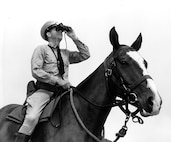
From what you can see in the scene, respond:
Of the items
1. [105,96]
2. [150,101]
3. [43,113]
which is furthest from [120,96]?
[43,113]

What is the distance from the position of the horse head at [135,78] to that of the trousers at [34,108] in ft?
6.30

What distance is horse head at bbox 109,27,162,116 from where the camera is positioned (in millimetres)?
7238

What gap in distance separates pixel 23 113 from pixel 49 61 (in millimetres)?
1397

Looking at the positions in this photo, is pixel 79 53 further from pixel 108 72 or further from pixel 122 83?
pixel 122 83

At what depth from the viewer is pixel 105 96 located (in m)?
8.21

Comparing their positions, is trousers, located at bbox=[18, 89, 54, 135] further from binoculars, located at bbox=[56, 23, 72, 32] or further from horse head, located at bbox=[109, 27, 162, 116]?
horse head, located at bbox=[109, 27, 162, 116]

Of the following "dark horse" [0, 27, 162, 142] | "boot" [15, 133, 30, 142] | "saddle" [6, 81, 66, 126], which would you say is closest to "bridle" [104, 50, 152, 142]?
"dark horse" [0, 27, 162, 142]

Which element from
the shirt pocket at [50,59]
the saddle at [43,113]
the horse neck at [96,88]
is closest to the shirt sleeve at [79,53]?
the shirt pocket at [50,59]

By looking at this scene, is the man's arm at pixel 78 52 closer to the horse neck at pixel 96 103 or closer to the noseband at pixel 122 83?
the horse neck at pixel 96 103

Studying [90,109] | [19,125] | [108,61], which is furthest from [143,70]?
[19,125]

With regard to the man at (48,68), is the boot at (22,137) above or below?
below

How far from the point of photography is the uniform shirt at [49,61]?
8.86m

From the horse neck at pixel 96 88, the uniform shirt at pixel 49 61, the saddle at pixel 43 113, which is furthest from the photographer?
the uniform shirt at pixel 49 61

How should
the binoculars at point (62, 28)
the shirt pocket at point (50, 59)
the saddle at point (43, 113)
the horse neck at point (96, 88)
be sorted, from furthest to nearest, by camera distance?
→ the binoculars at point (62, 28) → the shirt pocket at point (50, 59) → the saddle at point (43, 113) → the horse neck at point (96, 88)
